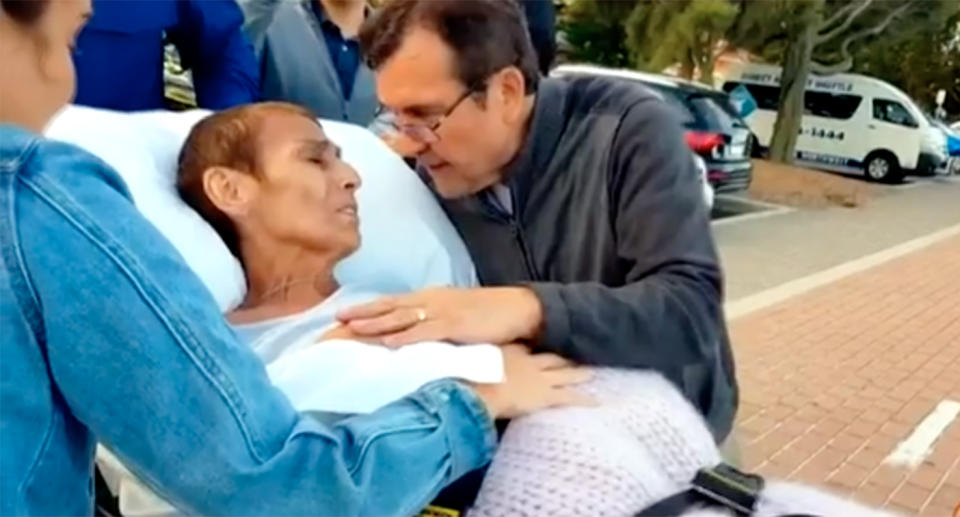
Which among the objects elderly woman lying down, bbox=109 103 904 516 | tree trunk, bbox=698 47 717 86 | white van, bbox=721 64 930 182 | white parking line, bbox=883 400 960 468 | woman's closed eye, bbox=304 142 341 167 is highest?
woman's closed eye, bbox=304 142 341 167

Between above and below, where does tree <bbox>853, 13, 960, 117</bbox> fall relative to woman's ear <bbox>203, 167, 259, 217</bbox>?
below

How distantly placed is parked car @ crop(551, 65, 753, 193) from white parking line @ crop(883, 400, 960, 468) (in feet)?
20.0

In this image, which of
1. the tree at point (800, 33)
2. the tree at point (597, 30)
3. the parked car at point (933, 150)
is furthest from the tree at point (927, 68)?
the tree at point (597, 30)

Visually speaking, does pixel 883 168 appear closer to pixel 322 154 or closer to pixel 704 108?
pixel 704 108

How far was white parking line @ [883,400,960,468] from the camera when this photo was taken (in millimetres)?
5109

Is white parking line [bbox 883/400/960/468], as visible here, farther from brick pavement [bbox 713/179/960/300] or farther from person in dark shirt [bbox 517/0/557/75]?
person in dark shirt [bbox 517/0/557/75]

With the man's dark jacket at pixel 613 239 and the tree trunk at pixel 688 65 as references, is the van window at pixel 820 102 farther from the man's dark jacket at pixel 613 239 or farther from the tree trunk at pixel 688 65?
the man's dark jacket at pixel 613 239

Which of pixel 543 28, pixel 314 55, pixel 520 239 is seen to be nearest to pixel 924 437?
pixel 543 28

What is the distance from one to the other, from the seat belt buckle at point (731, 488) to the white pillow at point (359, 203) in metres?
0.60

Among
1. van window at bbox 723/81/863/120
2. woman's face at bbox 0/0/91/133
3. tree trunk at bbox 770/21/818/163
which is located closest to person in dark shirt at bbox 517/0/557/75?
woman's face at bbox 0/0/91/133

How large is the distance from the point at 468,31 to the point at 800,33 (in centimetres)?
1836

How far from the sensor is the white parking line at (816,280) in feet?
26.7

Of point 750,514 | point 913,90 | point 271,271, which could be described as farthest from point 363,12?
point 913,90

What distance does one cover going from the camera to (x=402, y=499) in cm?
118
